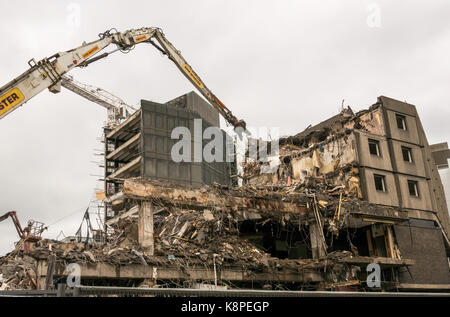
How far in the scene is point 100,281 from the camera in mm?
15805

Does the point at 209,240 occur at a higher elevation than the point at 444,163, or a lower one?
lower

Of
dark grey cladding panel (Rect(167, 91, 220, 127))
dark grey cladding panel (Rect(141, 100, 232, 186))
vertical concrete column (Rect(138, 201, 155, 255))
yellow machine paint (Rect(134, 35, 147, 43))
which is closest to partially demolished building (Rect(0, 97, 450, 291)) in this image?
vertical concrete column (Rect(138, 201, 155, 255))

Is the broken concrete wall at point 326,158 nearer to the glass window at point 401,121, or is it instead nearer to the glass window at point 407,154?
the glass window at point 401,121

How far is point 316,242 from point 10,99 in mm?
15405

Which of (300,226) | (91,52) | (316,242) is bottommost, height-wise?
(316,242)

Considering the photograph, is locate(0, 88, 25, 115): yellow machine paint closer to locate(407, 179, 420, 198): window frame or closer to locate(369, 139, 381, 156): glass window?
locate(369, 139, 381, 156): glass window

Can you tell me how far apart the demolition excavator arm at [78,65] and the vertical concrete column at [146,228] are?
7.39 metres

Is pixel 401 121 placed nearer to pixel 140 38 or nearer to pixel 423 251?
pixel 423 251

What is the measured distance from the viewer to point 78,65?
75.5 ft

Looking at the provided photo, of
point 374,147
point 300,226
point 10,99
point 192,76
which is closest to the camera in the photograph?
point 10,99

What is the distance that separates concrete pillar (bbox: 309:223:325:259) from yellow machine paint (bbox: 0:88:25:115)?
14.8m

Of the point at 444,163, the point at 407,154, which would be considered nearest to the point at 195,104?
the point at 444,163

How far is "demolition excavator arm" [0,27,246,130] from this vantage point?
1958 centimetres
